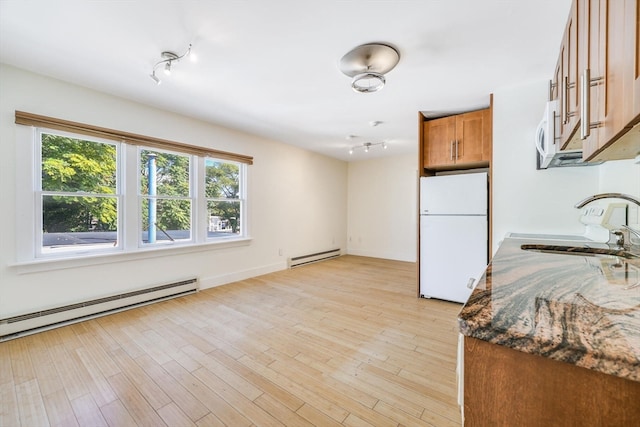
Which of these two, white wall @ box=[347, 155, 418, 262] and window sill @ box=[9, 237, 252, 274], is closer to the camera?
window sill @ box=[9, 237, 252, 274]

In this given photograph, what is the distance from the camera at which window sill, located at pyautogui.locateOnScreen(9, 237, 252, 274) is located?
2400mm

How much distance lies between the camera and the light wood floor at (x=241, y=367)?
1.48 metres

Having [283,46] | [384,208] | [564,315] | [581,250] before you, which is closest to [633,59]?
[564,315]

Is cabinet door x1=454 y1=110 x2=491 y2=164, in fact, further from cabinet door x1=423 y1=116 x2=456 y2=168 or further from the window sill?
the window sill

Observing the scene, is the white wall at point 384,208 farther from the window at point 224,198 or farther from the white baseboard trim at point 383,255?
the window at point 224,198

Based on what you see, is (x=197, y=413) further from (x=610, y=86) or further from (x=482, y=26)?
(x=482, y=26)

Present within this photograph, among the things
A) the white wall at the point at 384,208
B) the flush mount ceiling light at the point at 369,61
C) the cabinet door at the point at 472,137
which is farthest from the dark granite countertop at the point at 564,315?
the white wall at the point at 384,208

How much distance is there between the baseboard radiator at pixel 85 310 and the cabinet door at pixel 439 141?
12.0 feet

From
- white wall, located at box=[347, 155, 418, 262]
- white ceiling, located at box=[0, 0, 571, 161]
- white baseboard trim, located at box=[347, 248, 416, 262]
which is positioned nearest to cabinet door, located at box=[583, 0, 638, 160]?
white ceiling, located at box=[0, 0, 571, 161]

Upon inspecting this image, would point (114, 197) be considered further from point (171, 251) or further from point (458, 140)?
point (458, 140)

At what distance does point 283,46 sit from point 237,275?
332cm

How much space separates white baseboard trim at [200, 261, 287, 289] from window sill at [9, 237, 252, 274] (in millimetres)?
443

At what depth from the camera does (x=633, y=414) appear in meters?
0.44

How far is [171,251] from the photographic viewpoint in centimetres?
335
